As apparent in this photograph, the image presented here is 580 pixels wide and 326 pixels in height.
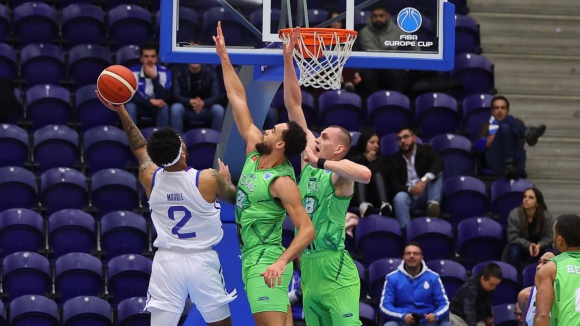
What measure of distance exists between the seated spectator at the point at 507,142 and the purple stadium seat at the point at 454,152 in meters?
0.27

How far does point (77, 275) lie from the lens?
11.7 meters

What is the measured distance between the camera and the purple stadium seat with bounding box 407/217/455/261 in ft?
41.5

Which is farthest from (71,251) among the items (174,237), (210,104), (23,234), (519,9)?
(519,9)

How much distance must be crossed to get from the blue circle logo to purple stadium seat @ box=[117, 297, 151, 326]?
409cm

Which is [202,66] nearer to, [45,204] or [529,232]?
[45,204]

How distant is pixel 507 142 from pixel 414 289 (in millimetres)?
2649

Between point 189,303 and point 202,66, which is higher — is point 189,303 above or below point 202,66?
below

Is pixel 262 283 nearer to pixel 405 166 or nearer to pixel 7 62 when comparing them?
pixel 405 166

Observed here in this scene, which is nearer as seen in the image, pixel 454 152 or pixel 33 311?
pixel 33 311

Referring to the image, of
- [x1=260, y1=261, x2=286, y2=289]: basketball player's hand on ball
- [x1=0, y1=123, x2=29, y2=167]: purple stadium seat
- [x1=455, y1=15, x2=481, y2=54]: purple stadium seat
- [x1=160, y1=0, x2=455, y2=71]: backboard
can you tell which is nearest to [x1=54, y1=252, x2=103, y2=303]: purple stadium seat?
[x1=0, y1=123, x2=29, y2=167]: purple stadium seat

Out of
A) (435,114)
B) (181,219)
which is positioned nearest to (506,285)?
(435,114)

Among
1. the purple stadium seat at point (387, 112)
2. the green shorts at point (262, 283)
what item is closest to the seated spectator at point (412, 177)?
the purple stadium seat at point (387, 112)

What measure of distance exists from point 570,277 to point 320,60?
7.99 feet

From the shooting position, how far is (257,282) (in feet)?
25.7
